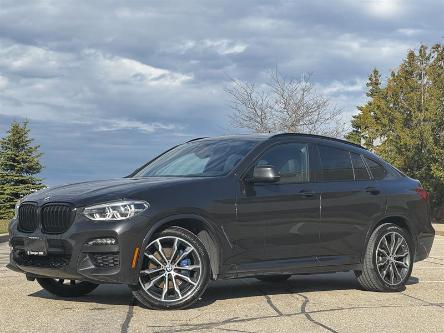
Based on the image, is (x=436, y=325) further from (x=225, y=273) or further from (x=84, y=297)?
(x=84, y=297)

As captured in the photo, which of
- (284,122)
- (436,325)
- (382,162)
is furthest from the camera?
(284,122)

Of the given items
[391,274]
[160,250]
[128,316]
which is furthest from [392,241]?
[128,316]

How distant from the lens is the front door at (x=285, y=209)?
6.87m

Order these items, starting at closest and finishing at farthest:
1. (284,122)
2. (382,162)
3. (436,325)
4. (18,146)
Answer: (436,325)
(382,162)
(284,122)
(18,146)

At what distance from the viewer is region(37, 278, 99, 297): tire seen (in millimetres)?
7340

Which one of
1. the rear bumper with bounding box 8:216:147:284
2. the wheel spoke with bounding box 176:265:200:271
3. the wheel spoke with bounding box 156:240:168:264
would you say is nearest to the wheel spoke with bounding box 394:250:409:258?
the wheel spoke with bounding box 176:265:200:271

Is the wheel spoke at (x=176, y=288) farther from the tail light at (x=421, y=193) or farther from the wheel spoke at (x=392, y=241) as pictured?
the tail light at (x=421, y=193)

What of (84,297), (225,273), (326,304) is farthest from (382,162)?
(84,297)

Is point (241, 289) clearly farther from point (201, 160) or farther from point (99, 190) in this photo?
point (99, 190)

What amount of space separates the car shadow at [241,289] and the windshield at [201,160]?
134 centimetres

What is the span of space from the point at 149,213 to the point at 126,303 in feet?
3.79

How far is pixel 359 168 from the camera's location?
809 cm

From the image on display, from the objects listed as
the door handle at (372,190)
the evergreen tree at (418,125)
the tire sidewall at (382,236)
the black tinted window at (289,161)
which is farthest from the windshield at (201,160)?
the evergreen tree at (418,125)

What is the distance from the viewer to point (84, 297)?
24.1ft
